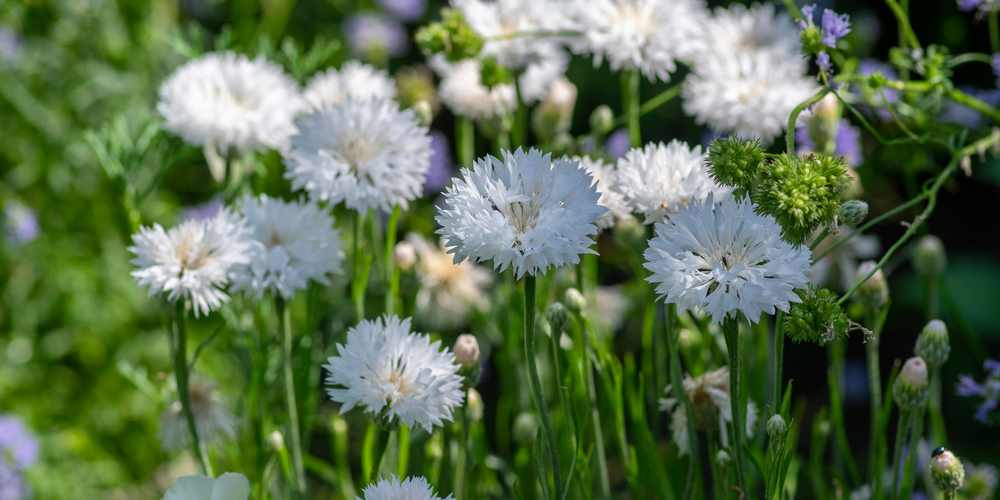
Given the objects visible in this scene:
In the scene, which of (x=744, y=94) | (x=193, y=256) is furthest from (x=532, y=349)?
(x=744, y=94)

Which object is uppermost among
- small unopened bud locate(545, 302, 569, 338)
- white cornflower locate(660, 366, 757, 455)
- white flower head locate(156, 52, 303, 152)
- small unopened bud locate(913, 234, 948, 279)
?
white flower head locate(156, 52, 303, 152)

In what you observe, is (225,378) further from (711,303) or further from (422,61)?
(711,303)

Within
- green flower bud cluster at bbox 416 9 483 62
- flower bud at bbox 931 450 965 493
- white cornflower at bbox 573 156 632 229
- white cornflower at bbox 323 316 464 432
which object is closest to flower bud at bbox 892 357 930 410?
flower bud at bbox 931 450 965 493

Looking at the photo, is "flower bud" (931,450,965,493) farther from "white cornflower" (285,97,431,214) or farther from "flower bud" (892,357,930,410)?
"white cornflower" (285,97,431,214)

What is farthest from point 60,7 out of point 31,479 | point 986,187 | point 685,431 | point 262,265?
point 986,187

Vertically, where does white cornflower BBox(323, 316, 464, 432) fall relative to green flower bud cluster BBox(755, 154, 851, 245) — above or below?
below

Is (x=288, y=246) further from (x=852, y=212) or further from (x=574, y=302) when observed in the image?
(x=852, y=212)

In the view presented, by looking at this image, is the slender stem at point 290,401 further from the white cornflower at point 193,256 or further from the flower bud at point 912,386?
the flower bud at point 912,386
